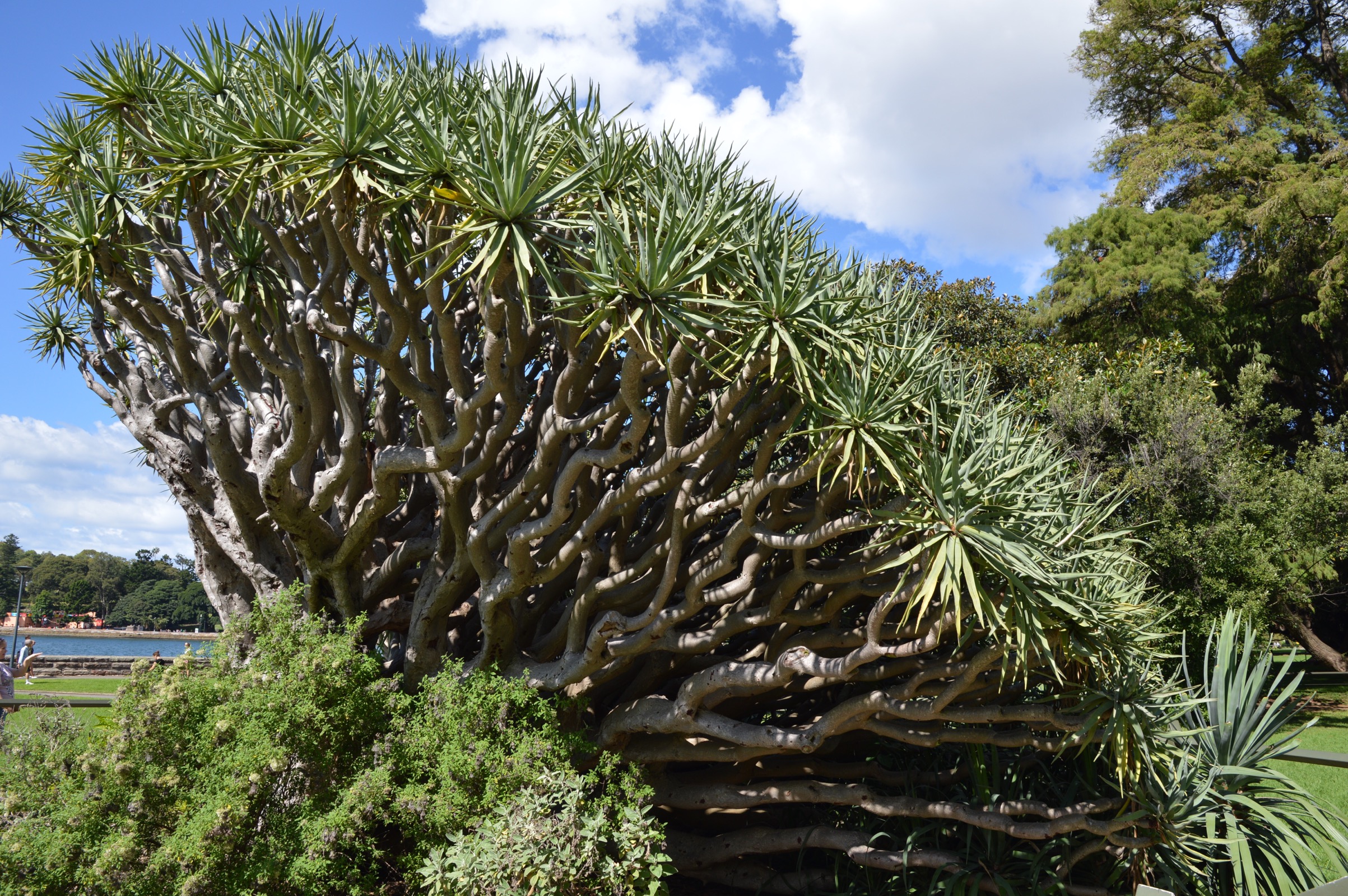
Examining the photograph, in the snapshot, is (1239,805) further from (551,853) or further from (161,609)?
(161,609)

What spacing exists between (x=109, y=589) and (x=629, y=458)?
3353 inches

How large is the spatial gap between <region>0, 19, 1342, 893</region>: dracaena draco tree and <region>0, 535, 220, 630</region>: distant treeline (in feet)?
208

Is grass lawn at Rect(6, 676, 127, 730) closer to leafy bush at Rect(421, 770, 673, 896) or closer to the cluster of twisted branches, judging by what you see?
the cluster of twisted branches

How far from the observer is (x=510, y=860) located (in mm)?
4520

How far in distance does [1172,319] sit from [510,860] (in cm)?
1929

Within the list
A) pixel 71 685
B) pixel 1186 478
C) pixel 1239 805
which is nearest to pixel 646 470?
pixel 1239 805

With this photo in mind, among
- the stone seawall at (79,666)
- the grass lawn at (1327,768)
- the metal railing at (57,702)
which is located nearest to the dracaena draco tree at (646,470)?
the metal railing at (57,702)

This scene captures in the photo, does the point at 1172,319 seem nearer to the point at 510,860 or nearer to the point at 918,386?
the point at 918,386

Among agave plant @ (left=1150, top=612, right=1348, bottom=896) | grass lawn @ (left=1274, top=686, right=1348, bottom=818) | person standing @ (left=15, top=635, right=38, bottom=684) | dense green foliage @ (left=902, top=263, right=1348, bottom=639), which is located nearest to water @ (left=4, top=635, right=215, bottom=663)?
person standing @ (left=15, top=635, right=38, bottom=684)

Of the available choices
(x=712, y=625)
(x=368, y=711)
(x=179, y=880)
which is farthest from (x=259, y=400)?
(x=712, y=625)

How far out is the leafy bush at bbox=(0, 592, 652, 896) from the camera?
Answer: 15.4 ft

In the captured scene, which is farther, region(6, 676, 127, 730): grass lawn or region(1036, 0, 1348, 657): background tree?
region(1036, 0, 1348, 657): background tree

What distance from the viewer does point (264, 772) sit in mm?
4809

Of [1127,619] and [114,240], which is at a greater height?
[114,240]
